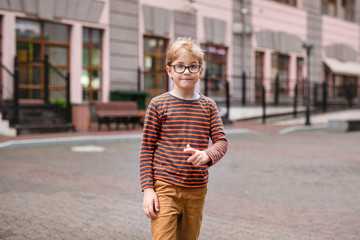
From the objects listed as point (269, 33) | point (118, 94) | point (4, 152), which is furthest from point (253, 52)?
point (4, 152)

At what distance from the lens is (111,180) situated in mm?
6496

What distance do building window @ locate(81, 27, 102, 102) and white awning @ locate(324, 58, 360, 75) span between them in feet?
50.6

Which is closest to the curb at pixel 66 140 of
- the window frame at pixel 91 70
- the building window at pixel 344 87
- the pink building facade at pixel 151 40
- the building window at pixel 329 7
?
the pink building facade at pixel 151 40

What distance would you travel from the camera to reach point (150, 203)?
7.47 feet

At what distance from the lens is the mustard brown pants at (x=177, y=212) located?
2.28m

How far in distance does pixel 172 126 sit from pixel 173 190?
336mm

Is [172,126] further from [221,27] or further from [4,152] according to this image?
[221,27]

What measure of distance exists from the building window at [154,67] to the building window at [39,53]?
3.55m

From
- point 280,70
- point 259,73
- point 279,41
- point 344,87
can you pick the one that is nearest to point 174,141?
point 259,73

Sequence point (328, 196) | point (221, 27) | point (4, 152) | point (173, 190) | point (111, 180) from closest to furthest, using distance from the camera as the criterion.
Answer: point (173, 190) → point (328, 196) → point (111, 180) → point (4, 152) → point (221, 27)

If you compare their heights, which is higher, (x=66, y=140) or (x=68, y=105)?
(x=68, y=105)

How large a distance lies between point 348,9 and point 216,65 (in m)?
14.0

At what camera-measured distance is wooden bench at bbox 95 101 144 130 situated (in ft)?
46.6

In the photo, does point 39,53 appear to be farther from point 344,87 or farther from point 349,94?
point 349,94
